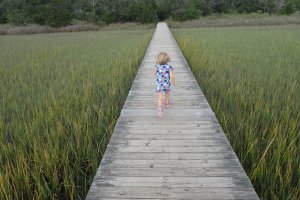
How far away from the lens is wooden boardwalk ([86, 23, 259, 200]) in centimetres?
184

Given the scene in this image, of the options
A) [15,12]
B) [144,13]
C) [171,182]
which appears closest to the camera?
[171,182]

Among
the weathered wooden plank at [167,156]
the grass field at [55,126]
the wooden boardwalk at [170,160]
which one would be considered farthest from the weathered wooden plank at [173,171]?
the grass field at [55,126]

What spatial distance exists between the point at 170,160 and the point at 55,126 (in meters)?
1.80

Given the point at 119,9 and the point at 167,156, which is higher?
the point at 119,9

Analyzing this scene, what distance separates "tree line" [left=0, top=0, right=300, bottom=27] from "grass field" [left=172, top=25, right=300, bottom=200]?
76.9ft

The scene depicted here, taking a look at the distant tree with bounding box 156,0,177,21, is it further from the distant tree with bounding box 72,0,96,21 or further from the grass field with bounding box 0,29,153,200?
the grass field with bounding box 0,29,153,200

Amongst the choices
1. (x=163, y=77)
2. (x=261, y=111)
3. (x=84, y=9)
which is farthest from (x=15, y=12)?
(x=261, y=111)

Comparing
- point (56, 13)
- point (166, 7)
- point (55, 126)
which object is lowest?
point (55, 126)

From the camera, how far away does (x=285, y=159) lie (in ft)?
7.61

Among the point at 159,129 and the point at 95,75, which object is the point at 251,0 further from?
the point at 159,129

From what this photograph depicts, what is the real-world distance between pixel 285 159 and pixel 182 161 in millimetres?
977

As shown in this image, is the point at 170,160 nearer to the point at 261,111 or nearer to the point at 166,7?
the point at 261,111

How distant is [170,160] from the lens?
2.23 m

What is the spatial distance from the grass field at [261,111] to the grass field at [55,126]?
1555 millimetres
